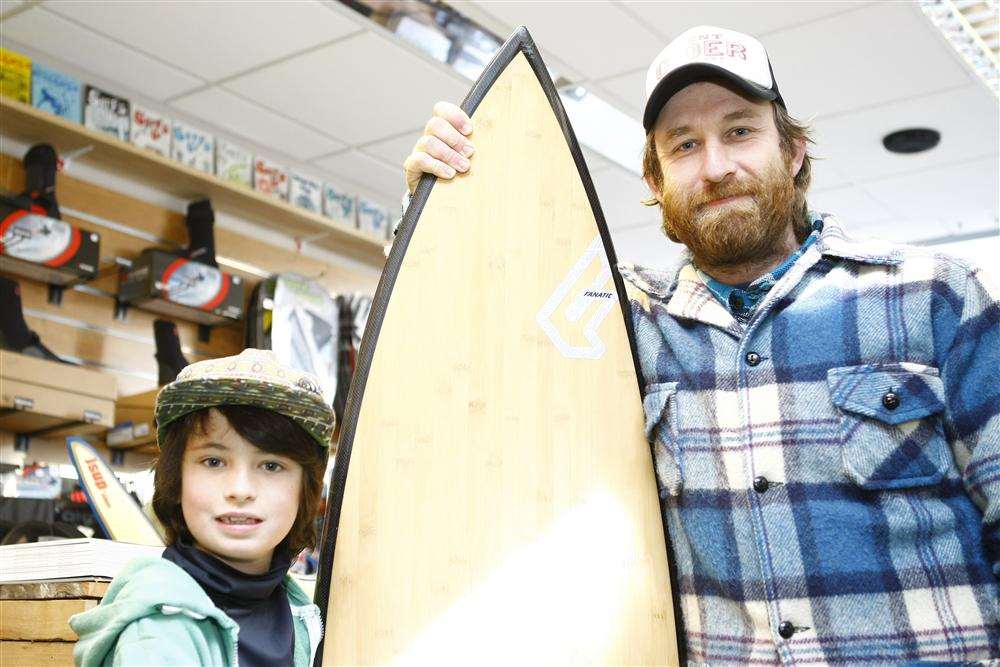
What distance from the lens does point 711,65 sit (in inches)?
53.4

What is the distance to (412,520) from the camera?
1431mm

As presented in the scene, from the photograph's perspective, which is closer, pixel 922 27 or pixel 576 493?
pixel 576 493

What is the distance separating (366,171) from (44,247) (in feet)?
5.27

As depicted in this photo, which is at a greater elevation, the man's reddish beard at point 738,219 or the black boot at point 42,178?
the black boot at point 42,178

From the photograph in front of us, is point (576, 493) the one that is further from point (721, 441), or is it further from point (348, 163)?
point (348, 163)

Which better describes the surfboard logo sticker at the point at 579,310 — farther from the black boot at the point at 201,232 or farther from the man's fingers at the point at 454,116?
the black boot at the point at 201,232

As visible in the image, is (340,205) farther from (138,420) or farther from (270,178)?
(138,420)

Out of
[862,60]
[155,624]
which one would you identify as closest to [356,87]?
[862,60]

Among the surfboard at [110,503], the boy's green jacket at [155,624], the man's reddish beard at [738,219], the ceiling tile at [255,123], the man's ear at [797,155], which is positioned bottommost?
the boy's green jacket at [155,624]

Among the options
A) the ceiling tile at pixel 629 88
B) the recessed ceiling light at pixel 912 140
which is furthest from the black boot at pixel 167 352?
the recessed ceiling light at pixel 912 140

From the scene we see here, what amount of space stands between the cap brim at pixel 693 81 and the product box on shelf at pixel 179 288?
8.99 ft

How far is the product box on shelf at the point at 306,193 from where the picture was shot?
175 inches

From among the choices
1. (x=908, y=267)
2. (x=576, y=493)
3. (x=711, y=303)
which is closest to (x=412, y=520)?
(x=576, y=493)

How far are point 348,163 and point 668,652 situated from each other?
11.3 ft
